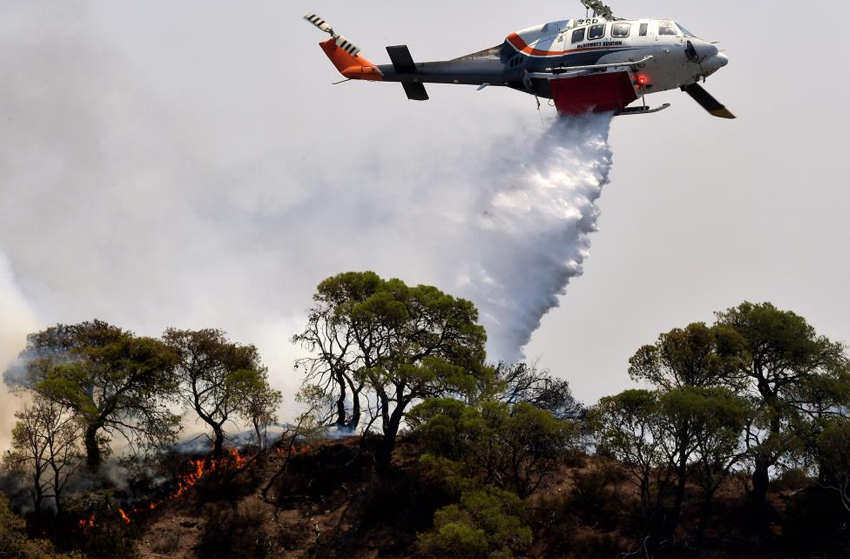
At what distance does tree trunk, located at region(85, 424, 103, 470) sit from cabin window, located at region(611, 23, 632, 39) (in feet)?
77.5

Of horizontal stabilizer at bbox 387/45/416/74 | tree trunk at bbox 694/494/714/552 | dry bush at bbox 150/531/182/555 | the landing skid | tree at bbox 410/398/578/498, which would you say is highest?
horizontal stabilizer at bbox 387/45/416/74

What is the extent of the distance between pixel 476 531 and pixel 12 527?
14.3 metres

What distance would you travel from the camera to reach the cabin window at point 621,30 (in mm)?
49312

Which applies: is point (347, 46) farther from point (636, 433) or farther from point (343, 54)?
point (636, 433)

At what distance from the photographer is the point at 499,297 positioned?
171 ft

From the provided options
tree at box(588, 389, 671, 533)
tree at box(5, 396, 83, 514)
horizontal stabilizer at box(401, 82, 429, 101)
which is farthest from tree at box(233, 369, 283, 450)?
horizontal stabilizer at box(401, 82, 429, 101)

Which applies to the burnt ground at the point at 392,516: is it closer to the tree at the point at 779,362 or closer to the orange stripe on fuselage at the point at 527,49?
the tree at the point at 779,362

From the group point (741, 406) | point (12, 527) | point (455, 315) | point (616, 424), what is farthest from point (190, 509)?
point (741, 406)

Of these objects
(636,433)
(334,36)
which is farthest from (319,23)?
(636,433)

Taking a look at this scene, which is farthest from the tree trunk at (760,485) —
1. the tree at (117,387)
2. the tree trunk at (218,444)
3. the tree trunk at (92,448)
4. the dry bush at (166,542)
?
the tree trunk at (92,448)

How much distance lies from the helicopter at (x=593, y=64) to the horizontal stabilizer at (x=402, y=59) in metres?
0.04

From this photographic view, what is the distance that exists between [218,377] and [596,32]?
19251mm

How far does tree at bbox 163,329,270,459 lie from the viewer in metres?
47.3

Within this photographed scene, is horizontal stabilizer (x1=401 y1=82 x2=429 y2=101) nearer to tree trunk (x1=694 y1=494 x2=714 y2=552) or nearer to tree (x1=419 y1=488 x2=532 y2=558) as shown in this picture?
tree (x1=419 y1=488 x2=532 y2=558)
